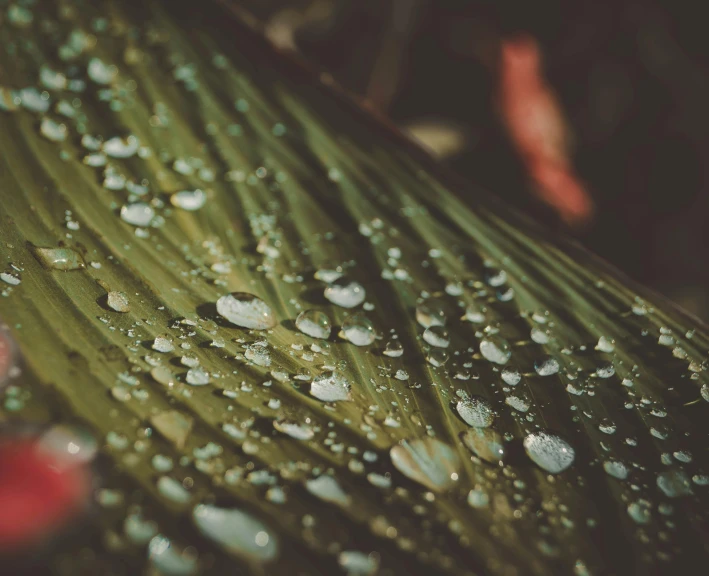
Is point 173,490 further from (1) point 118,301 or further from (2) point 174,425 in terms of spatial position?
(1) point 118,301

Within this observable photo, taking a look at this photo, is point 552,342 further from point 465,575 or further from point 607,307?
point 465,575

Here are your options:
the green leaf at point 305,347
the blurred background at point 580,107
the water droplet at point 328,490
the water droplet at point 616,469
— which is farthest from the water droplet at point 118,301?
the blurred background at point 580,107

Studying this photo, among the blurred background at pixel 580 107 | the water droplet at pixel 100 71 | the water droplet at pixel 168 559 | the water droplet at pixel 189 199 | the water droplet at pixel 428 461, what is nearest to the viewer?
the water droplet at pixel 168 559

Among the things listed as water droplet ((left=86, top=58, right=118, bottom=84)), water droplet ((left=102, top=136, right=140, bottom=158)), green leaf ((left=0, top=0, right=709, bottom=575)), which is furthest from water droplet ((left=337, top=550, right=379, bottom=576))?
water droplet ((left=86, top=58, right=118, bottom=84))

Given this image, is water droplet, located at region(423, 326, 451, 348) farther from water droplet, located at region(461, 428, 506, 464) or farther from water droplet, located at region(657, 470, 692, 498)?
water droplet, located at region(657, 470, 692, 498)

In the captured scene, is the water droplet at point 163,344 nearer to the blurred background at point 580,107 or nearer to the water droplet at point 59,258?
the water droplet at point 59,258

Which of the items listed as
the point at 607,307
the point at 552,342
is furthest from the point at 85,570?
the point at 607,307
